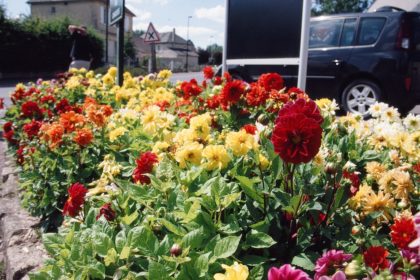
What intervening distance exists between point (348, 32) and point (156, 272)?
6872 millimetres

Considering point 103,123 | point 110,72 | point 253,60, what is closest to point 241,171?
point 103,123

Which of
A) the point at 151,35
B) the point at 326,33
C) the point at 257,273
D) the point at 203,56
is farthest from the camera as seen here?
the point at 203,56

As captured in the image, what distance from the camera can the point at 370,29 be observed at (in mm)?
6988

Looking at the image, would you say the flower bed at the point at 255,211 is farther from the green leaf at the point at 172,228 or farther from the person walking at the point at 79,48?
the person walking at the point at 79,48

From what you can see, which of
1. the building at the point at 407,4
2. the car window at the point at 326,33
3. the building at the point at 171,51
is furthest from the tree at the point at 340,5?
the car window at the point at 326,33

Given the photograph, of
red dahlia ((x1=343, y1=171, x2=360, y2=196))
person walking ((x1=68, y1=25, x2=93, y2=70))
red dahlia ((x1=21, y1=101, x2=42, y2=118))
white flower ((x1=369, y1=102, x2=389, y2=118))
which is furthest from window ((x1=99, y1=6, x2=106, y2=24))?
red dahlia ((x1=343, y1=171, x2=360, y2=196))

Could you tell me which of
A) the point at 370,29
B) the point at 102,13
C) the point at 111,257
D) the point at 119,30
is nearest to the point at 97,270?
the point at 111,257

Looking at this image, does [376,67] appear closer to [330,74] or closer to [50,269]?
[330,74]

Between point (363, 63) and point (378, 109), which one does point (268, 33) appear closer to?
point (378, 109)

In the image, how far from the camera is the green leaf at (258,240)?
3.96 feet

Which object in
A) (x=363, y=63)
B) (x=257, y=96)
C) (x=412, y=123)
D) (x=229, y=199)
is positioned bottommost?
(x=229, y=199)

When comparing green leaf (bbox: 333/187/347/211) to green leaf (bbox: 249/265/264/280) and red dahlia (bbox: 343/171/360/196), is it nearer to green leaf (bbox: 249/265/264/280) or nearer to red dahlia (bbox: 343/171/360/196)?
red dahlia (bbox: 343/171/360/196)

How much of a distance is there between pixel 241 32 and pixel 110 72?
1601mm

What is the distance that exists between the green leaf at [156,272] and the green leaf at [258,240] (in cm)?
29
